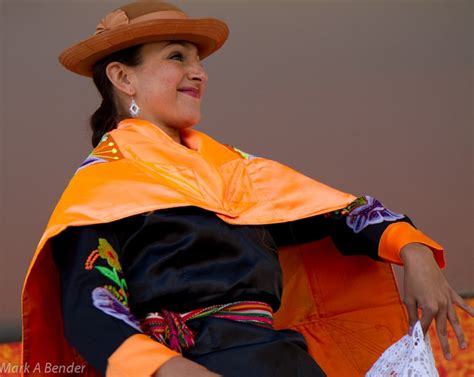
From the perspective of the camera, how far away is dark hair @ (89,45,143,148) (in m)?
1.93

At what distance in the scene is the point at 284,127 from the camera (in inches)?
141

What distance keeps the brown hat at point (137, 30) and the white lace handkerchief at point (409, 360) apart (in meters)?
0.82

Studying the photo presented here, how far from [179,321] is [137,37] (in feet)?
2.14

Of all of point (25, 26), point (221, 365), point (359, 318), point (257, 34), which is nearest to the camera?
point (221, 365)

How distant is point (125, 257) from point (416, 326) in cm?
57

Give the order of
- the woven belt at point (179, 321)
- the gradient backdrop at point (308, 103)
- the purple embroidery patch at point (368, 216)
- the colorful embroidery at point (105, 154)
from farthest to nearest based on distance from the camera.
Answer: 1. the gradient backdrop at point (308, 103)
2. the purple embroidery patch at point (368, 216)
3. the colorful embroidery at point (105, 154)
4. the woven belt at point (179, 321)

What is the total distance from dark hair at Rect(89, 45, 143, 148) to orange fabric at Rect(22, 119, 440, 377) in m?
0.12

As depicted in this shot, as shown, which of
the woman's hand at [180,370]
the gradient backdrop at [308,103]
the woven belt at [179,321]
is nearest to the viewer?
the woman's hand at [180,370]

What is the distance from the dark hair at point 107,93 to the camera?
1931 millimetres

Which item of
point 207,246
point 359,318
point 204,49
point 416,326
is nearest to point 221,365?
point 207,246

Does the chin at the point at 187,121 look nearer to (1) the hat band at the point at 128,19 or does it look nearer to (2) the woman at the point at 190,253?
(2) the woman at the point at 190,253

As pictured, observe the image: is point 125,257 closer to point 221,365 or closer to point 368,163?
point 221,365

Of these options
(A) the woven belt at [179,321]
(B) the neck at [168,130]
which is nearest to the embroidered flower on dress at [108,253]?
(A) the woven belt at [179,321]

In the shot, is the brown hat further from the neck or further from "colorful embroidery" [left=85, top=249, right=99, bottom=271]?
"colorful embroidery" [left=85, top=249, right=99, bottom=271]
